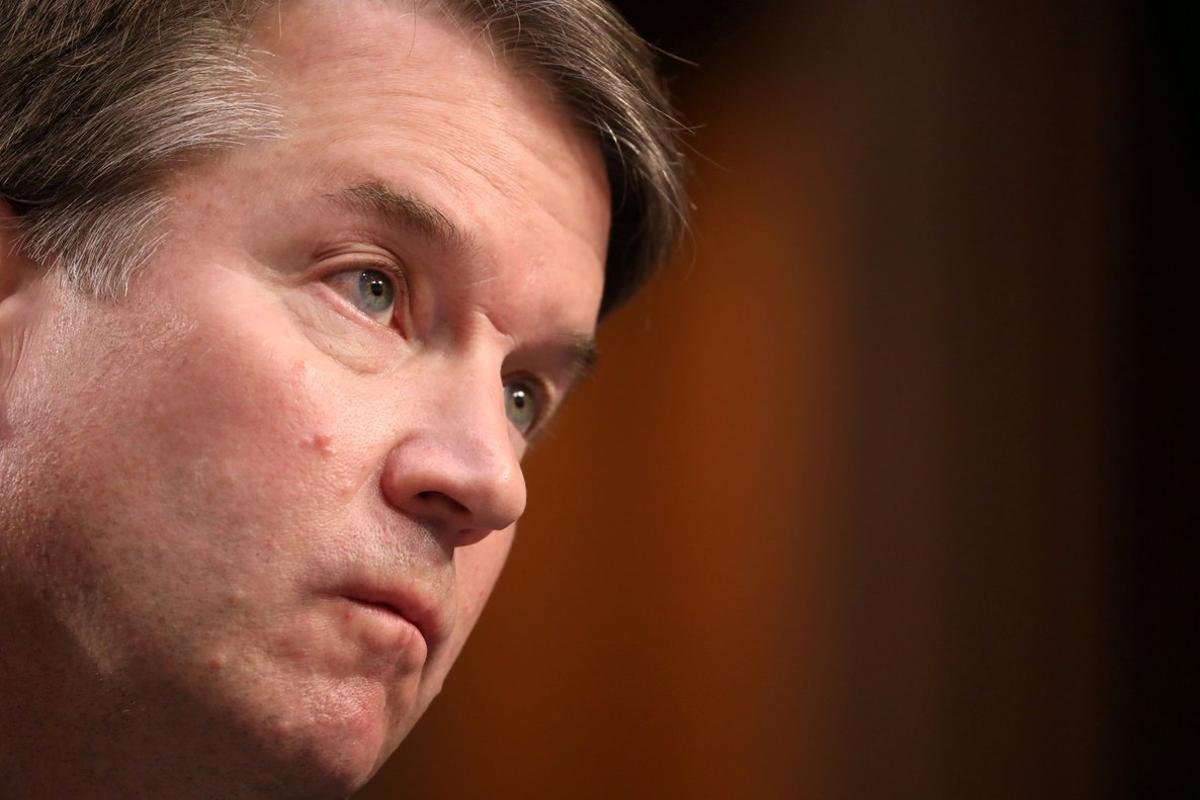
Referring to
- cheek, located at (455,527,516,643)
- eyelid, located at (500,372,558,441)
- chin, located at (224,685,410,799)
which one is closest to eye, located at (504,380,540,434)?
eyelid, located at (500,372,558,441)

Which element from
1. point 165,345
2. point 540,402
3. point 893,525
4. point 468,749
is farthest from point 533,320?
point 468,749

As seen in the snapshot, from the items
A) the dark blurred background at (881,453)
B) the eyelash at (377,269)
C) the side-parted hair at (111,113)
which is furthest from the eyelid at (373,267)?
the dark blurred background at (881,453)

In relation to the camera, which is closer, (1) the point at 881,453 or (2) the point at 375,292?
(2) the point at 375,292

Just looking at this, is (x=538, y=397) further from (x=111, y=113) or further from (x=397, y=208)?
(x=111, y=113)

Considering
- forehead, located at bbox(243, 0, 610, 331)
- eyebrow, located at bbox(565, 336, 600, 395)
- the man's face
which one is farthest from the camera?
eyebrow, located at bbox(565, 336, 600, 395)

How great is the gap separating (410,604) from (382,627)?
32mm

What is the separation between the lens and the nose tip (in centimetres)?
98

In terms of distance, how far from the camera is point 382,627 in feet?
3.24

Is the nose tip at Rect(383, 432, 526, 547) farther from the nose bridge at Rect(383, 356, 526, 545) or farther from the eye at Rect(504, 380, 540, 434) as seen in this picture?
the eye at Rect(504, 380, 540, 434)

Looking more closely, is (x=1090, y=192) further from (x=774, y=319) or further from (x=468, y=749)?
(x=468, y=749)

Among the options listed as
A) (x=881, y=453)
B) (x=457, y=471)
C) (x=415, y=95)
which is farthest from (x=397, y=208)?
(x=881, y=453)

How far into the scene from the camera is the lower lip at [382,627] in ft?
3.19

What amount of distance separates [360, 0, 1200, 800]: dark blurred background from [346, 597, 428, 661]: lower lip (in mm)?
1206

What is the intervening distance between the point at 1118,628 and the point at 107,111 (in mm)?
1775
